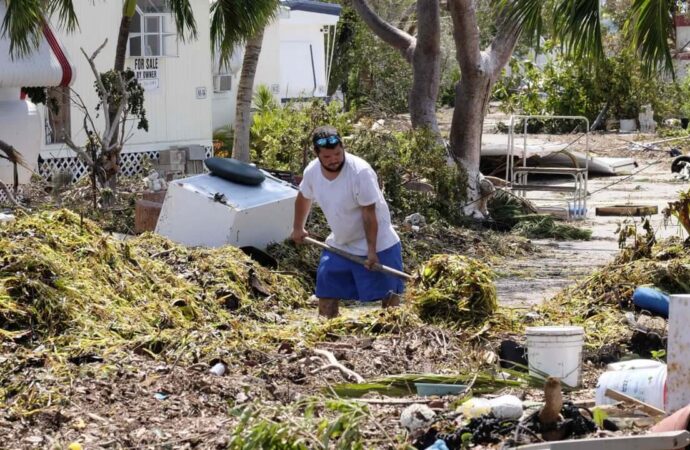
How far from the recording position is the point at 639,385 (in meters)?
5.66

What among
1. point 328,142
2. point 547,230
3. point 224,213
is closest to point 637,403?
point 328,142

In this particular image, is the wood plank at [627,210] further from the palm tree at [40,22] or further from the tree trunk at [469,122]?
the palm tree at [40,22]

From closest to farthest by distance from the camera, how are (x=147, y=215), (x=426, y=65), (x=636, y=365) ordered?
(x=636, y=365)
(x=147, y=215)
(x=426, y=65)

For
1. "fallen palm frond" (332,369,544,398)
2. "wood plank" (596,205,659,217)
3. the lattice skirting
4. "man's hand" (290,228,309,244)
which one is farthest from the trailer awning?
"fallen palm frond" (332,369,544,398)

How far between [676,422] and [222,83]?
20.9 meters

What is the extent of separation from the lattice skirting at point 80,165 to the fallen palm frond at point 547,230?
5.86m

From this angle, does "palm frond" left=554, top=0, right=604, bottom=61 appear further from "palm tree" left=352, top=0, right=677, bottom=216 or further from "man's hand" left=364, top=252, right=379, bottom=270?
"palm tree" left=352, top=0, right=677, bottom=216

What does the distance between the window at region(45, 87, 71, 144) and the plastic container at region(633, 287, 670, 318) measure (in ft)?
39.9

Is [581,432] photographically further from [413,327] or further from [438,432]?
[413,327]

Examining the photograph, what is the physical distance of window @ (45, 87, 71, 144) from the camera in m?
18.7

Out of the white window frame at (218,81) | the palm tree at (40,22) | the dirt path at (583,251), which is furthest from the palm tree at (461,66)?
the white window frame at (218,81)

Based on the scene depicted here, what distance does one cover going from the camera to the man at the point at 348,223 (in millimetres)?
8055

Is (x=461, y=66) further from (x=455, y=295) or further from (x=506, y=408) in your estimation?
(x=506, y=408)

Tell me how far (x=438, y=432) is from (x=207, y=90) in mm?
17352
